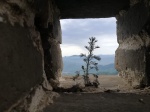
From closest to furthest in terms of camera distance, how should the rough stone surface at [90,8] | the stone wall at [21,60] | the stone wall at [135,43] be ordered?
1. the stone wall at [21,60]
2. the stone wall at [135,43]
3. the rough stone surface at [90,8]

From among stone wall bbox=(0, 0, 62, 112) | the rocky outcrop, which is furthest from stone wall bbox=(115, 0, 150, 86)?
stone wall bbox=(0, 0, 62, 112)

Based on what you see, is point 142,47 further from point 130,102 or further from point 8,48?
point 8,48

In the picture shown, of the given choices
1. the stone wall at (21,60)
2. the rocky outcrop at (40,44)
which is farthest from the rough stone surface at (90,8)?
the stone wall at (21,60)

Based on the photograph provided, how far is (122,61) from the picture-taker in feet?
7.98

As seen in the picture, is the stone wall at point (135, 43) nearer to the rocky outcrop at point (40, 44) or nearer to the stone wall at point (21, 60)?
the rocky outcrop at point (40, 44)

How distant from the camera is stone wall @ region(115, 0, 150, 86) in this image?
185cm

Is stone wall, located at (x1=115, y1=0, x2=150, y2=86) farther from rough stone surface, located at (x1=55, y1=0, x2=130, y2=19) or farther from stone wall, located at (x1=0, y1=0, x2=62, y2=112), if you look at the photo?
stone wall, located at (x1=0, y1=0, x2=62, y2=112)

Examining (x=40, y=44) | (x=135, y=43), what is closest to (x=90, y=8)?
(x=135, y=43)

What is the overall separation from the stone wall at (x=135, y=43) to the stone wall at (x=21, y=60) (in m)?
0.70

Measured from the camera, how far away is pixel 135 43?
2051 mm

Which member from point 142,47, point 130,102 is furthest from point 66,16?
point 130,102

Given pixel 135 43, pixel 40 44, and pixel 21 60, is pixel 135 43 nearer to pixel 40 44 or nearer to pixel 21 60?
pixel 40 44

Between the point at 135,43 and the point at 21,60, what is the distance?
44.9 inches

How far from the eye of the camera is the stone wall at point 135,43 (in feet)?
6.06
